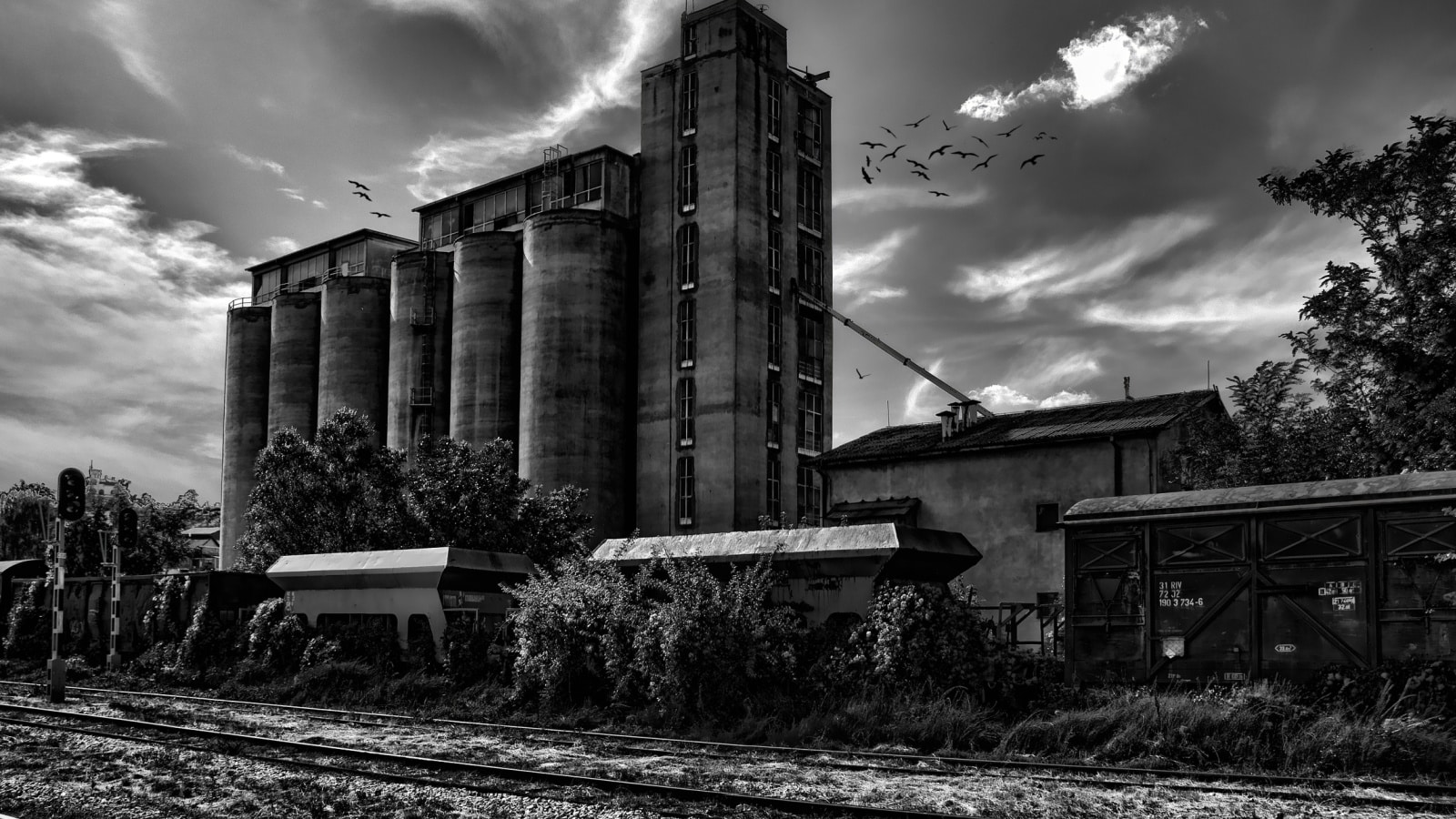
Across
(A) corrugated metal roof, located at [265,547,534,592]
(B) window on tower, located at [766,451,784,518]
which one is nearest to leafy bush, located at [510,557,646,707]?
(A) corrugated metal roof, located at [265,547,534,592]

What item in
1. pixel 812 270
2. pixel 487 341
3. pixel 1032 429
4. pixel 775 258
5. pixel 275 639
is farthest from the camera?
pixel 487 341

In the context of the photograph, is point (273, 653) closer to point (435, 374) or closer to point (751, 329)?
point (751, 329)

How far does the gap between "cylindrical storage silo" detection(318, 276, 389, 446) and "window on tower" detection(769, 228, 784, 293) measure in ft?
92.0

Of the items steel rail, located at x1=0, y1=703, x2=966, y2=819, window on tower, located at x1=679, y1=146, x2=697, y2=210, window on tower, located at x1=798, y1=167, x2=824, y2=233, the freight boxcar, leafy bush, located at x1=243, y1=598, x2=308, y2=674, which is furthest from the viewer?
window on tower, located at x1=798, y1=167, x2=824, y2=233

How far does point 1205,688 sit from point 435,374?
5325cm

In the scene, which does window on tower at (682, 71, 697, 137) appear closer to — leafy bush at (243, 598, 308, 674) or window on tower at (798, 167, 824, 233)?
window on tower at (798, 167, 824, 233)

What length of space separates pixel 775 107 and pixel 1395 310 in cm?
3915

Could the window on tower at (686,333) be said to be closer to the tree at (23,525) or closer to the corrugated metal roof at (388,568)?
the corrugated metal roof at (388,568)

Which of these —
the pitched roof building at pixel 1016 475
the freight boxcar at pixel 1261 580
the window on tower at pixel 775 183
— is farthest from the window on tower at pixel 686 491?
the freight boxcar at pixel 1261 580

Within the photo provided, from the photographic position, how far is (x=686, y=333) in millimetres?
55312

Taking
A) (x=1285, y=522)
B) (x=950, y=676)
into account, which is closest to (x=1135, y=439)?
(x=1285, y=522)

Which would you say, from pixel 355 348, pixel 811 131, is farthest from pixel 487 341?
pixel 811 131

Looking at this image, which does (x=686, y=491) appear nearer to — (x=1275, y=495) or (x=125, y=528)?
(x=125, y=528)

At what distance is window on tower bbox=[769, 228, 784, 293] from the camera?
56562 millimetres
